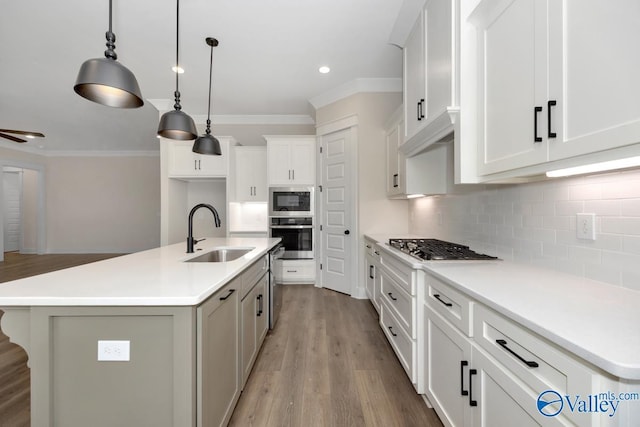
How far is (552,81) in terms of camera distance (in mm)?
1026

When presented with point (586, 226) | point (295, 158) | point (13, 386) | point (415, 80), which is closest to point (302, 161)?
point (295, 158)

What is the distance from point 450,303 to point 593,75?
3.42 ft

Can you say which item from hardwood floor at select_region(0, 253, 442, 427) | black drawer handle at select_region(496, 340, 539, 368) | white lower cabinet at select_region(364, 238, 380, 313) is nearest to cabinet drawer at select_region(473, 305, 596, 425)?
black drawer handle at select_region(496, 340, 539, 368)

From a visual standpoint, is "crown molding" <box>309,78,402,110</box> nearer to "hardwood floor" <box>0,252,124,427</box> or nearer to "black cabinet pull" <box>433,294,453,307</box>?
"black cabinet pull" <box>433,294,453,307</box>

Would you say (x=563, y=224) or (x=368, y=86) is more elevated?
(x=368, y=86)

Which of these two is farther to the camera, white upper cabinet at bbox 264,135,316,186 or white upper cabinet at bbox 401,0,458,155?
white upper cabinet at bbox 264,135,316,186

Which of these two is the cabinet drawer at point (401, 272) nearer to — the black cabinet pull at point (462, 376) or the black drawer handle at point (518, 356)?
the black cabinet pull at point (462, 376)

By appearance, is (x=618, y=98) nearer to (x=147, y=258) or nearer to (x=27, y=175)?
(x=147, y=258)

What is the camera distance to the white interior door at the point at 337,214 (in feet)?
12.7

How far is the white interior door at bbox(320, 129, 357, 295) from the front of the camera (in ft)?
12.7

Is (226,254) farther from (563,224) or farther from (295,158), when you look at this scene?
(563,224)

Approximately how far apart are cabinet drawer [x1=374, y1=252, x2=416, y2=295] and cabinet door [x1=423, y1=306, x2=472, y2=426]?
0.17 metres

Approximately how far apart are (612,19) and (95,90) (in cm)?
223

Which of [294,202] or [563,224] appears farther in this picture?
[294,202]
